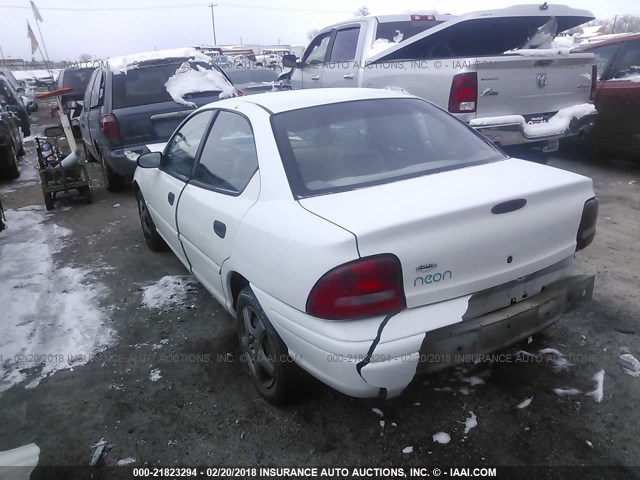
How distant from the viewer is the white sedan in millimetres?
2043

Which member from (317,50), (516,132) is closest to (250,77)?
(317,50)

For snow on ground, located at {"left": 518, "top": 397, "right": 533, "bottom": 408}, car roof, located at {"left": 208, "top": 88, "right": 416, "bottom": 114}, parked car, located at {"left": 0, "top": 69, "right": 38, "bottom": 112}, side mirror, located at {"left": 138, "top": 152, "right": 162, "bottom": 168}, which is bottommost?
snow on ground, located at {"left": 518, "top": 397, "right": 533, "bottom": 408}

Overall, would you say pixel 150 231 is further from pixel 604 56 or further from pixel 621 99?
pixel 604 56

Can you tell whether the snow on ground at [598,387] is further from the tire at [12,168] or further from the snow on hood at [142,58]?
the tire at [12,168]

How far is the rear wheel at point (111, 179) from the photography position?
7.30 metres

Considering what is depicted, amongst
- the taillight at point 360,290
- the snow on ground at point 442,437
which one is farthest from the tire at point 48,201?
the snow on ground at point 442,437

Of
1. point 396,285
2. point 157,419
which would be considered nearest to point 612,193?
point 396,285

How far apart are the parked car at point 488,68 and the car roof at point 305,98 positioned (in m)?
2.38

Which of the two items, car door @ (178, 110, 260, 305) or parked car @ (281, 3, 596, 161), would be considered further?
parked car @ (281, 3, 596, 161)

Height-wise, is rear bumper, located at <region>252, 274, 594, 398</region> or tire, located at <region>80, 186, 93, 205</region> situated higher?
rear bumper, located at <region>252, 274, 594, 398</region>

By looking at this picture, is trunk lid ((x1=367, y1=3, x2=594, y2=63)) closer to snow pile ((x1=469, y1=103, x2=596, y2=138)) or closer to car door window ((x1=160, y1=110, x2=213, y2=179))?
snow pile ((x1=469, y1=103, x2=596, y2=138))

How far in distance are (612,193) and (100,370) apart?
231 inches

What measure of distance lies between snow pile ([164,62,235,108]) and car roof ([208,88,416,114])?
152 inches

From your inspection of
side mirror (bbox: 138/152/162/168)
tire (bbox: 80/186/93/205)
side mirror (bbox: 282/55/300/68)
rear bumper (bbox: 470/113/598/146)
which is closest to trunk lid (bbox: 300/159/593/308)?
A: side mirror (bbox: 138/152/162/168)
